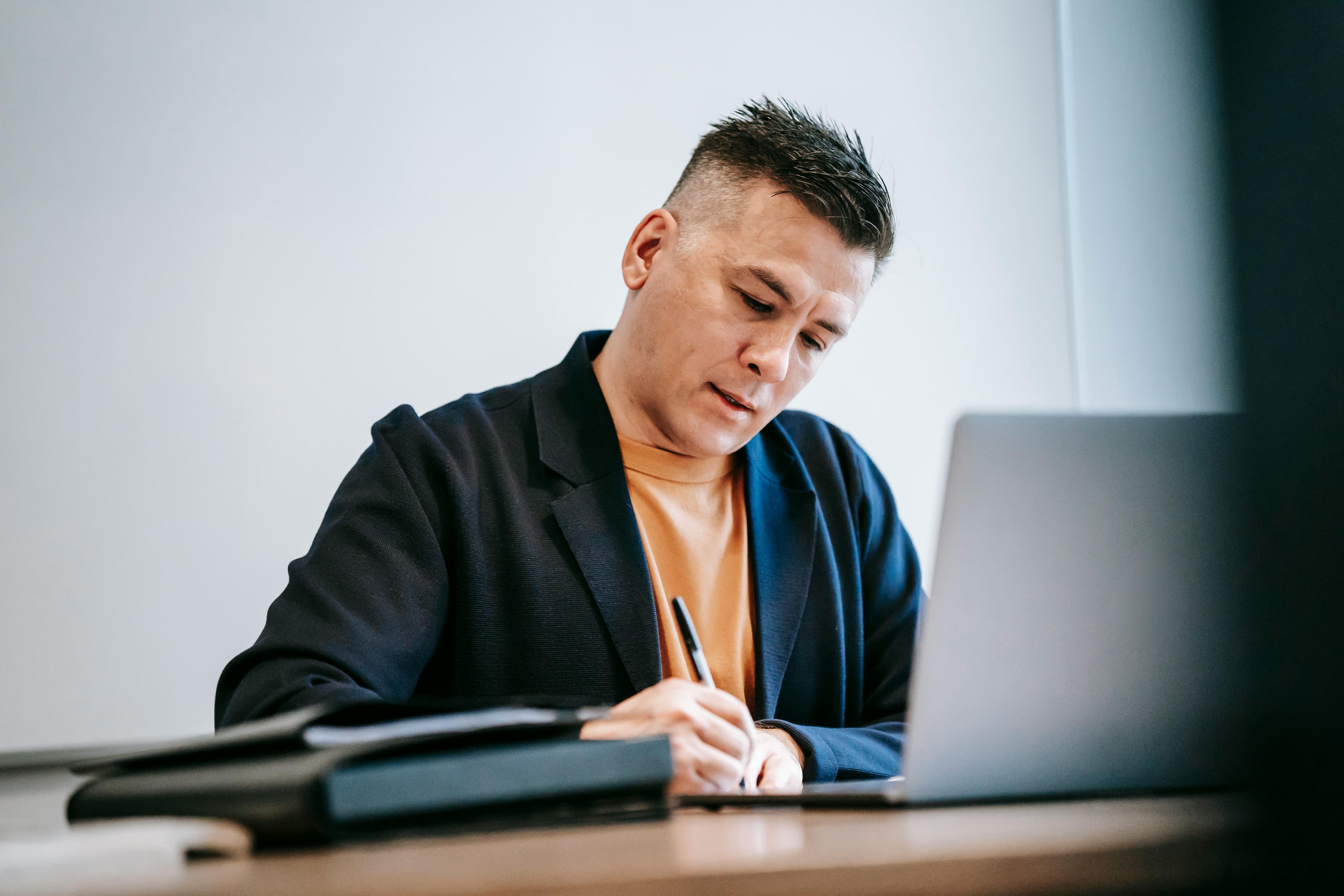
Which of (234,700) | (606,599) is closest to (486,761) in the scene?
(234,700)

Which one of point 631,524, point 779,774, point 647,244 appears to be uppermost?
point 647,244

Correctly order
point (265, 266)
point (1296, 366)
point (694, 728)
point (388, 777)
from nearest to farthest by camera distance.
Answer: point (1296, 366) → point (388, 777) → point (694, 728) → point (265, 266)

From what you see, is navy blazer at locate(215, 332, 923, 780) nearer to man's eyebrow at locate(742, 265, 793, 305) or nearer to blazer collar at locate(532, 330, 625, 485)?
blazer collar at locate(532, 330, 625, 485)

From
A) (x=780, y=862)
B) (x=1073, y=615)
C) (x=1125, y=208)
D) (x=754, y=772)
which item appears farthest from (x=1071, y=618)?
(x=1125, y=208)

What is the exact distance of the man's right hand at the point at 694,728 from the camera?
2.53ft

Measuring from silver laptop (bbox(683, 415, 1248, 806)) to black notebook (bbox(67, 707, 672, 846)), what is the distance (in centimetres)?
14

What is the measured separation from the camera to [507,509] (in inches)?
49.5

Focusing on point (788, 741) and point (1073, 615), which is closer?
point (1073, 615)

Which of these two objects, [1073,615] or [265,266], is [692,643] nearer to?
[1073,615]

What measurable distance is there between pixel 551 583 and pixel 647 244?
51 centimetres

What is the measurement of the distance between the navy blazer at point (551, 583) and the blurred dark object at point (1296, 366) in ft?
2.58

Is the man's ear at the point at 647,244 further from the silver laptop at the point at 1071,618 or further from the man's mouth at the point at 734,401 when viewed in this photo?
the silver laptop at the point at 1071,618

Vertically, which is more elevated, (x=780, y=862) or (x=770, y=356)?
(x=770, y=356)

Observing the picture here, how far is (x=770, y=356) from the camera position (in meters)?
1.30
